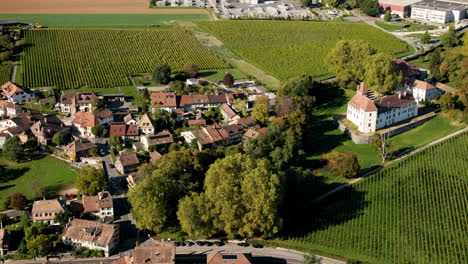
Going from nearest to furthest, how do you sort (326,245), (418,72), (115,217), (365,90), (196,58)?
(326,245), (115,217), (365,90), (418,72), (196,58)

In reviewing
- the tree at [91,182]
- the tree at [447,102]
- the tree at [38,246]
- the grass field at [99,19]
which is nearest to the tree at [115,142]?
the tree at [91,182]

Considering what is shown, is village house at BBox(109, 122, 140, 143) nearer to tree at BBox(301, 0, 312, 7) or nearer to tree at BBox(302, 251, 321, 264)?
tree at BBox(302, 251, 321, 264)

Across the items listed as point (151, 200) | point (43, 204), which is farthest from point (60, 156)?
point (151, 200)


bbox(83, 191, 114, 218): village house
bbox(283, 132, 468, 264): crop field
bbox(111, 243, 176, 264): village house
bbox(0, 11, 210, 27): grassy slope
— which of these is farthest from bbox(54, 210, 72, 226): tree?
bbox(0, 11, 210, 27): grassy slope

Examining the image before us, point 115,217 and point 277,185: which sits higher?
point 277,185

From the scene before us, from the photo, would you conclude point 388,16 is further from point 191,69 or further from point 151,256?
point 151,256

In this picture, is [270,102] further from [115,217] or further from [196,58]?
[115,217]

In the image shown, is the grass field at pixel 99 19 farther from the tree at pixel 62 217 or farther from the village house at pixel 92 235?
the village house at pixel 92 235
